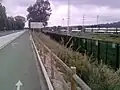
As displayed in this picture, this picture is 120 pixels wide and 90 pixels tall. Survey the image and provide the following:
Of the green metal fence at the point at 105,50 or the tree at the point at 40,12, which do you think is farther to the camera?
the tree at the point at 40,12

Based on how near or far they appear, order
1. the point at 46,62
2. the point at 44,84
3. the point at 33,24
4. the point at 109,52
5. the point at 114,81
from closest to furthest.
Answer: the point at 114,81 < the point at 44,84 < the point at 109,52 < the point at 46,62 < the point at 33,24

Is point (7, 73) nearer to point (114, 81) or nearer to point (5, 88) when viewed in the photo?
point (5, 88)

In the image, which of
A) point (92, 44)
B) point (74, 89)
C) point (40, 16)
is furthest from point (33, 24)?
point (74, 89)

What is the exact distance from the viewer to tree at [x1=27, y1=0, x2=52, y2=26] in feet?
447

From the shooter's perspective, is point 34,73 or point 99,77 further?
point 34,73

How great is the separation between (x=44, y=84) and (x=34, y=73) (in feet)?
10.7

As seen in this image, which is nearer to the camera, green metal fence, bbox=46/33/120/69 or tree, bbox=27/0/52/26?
green metal fence, bbox=46/33/120/69

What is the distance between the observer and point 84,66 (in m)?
12.6

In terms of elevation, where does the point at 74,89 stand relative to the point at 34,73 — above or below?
above

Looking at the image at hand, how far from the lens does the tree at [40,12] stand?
447ft

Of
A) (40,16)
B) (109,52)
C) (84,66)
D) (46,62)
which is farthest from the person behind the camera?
(40,16)

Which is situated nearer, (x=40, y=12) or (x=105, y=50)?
(x=105, y=50)

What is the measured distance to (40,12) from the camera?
458 ft

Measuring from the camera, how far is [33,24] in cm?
10369
